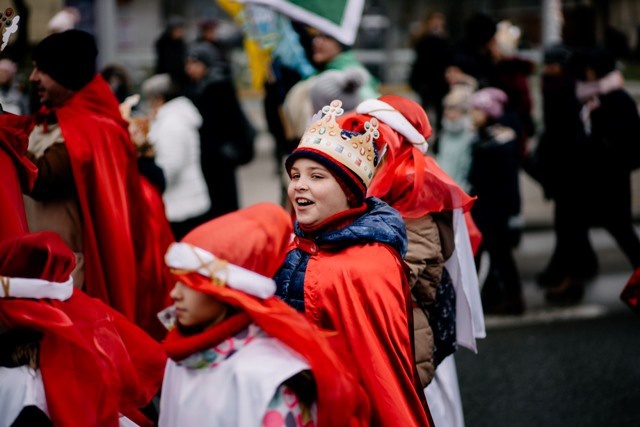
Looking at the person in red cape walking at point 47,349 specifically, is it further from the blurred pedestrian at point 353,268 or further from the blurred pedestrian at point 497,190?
the blurred pedestrian at point 497,190

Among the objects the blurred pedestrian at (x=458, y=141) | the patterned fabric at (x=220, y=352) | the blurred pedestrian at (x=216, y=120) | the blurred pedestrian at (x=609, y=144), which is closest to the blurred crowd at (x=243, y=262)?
the patterned fabric at (x=220, y=352)

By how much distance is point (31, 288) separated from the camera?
321 centimetres

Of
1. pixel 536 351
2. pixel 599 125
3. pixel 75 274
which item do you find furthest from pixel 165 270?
pixel 599 125

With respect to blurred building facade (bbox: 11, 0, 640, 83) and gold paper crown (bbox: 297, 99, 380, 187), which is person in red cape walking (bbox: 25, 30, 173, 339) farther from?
blurred building facade (bbox: 11, 0, 640, 83)

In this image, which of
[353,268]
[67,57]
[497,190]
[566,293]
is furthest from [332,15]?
[353,268]

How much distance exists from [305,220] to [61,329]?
876mm

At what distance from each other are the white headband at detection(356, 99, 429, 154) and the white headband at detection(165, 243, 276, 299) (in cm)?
139

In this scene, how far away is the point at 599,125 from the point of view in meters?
8.13

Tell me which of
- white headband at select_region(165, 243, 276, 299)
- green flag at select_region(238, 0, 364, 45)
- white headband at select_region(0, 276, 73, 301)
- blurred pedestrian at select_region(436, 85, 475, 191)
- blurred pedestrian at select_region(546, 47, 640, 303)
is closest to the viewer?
white headband at select_region(165, 243, 276, 299)

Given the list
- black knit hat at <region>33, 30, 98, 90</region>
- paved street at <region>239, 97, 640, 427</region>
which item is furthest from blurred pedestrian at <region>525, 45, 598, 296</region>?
black knit hat at <region>33, 30, 98, 90</region>

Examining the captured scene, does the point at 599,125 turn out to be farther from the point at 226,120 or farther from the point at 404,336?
the point at 404,336

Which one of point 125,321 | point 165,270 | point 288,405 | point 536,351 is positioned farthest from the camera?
point 536,351

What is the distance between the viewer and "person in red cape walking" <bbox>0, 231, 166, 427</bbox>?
126 inches

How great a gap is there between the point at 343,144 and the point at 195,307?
2.93 ft
